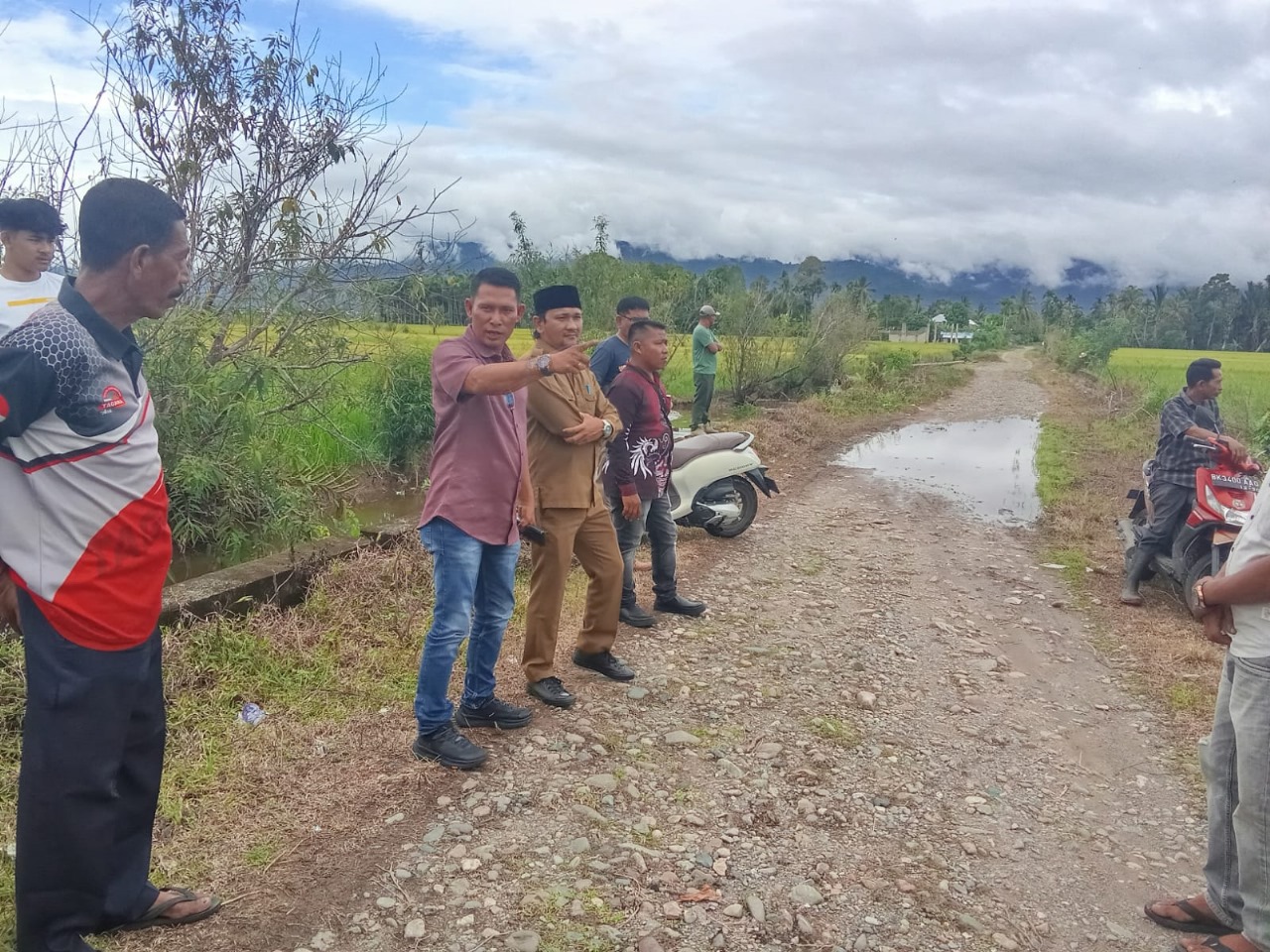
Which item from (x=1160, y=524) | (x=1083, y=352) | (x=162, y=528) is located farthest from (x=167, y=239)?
A: (x=1083, y=352)

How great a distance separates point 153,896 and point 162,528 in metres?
1.03

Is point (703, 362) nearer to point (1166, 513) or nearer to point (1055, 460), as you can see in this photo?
point (1055, 460)

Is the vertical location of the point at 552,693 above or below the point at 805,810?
above

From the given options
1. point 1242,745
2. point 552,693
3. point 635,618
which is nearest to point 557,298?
point 552,693

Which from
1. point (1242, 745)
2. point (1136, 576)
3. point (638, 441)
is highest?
point (638, 441)

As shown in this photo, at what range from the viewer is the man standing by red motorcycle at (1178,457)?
5.52 metres

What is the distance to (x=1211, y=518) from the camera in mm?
5184

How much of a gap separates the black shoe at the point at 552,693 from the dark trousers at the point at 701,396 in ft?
28.0

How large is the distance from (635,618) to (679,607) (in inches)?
15.3

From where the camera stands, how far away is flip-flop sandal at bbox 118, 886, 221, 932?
2.33 meters

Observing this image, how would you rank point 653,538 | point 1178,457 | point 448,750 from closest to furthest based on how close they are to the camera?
1. point 448,750
2. point 653,538
3. point 1178,457

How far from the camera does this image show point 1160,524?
221 inches

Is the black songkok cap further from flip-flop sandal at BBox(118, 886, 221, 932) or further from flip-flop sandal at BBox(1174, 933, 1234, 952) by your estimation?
flip-flop sandal at BBox(1174, 933, 1234, 952)

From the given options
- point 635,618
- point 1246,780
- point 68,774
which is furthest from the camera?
point 635,618
